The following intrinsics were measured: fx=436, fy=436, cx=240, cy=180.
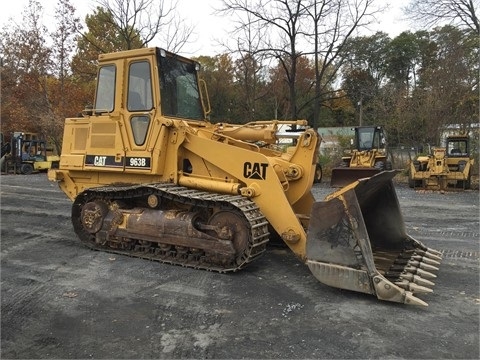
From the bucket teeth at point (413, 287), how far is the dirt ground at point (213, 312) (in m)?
0.14

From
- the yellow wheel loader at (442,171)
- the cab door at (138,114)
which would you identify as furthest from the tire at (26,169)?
the cab door at (138,114)

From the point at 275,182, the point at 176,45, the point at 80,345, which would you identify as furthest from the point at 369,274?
the point at 176,45

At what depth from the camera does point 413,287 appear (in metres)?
4.43

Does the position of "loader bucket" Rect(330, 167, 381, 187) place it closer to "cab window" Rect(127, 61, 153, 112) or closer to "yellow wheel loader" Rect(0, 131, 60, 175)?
"cab window" Rect(127, 61, 153, 112)

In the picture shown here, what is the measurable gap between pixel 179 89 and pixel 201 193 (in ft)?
6.29

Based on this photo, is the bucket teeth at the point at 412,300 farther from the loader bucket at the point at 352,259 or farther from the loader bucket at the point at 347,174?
the loader bucket at the point at 347,174

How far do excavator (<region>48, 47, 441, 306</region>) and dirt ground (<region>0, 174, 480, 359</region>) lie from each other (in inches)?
11.6

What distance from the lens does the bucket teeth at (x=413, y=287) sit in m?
4.39

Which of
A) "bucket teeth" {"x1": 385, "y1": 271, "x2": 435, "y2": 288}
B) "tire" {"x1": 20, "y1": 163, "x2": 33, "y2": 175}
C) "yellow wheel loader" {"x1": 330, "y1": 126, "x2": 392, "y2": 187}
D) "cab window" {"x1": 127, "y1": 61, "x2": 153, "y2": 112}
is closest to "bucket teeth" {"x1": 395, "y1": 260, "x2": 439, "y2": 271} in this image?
"bucket teeth" {"x1": 385, "y1": 271, "x2": 435, "y2": 288}

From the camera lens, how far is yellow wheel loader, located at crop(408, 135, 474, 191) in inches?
614

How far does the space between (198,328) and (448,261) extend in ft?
12.4

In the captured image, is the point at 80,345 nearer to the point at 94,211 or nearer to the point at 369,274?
the point at 369,274

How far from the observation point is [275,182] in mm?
5406

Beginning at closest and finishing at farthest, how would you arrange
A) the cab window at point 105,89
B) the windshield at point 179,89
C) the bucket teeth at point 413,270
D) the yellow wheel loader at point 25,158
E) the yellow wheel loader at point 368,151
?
the bucket teeth at point 413,270, the windshield at point 179,89, the cab window at point 105,89, the yellow wheel loader at point 368,151, the yellow wheel loader at point 25,158
